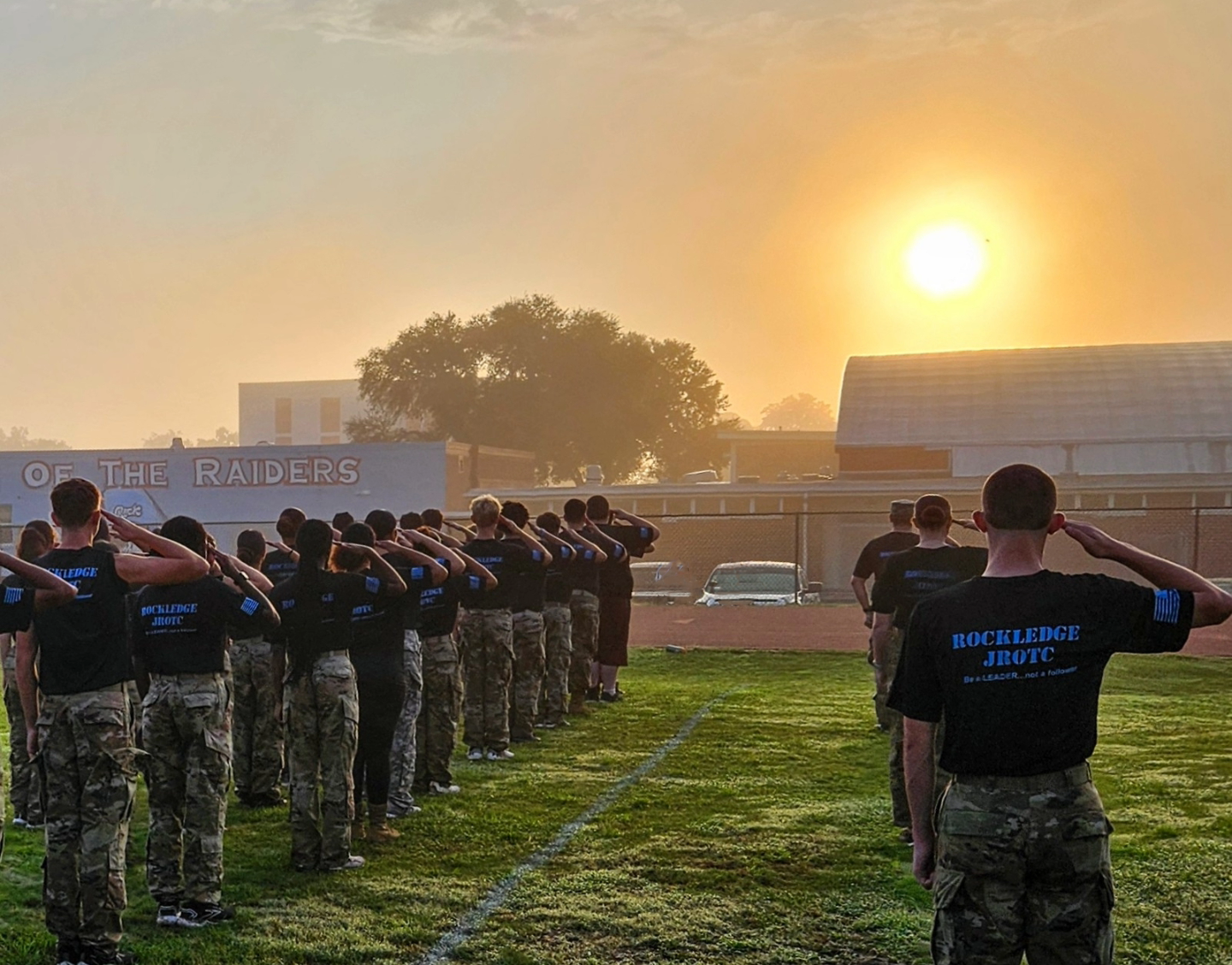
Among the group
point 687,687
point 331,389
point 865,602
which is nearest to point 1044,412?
point 687,687

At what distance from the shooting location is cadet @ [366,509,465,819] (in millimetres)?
9219

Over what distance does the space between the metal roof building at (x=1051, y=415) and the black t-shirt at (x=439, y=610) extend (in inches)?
1515

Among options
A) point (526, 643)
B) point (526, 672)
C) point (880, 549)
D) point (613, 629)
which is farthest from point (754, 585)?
point (880, 549)

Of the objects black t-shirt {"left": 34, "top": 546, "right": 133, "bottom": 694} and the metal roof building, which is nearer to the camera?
black t-shirt {"left": 34, "top": 546, "right": 133, "bottom": 694}

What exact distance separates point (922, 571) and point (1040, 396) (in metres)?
45.5

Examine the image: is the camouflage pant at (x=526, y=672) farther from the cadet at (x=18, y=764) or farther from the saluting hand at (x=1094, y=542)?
the saluting hand at (x=1094, y=542)

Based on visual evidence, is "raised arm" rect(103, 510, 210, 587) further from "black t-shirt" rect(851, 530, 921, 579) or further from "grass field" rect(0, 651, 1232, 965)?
"black t-shirt" rect(851, 530, 921, 579)

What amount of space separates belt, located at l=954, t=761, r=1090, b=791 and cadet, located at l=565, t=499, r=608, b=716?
10268 mm

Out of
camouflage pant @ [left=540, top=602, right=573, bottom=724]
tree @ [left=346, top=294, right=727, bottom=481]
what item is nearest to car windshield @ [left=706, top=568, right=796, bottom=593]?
camouflage pant @ [left=540, top=602, right=573, bottom=724]

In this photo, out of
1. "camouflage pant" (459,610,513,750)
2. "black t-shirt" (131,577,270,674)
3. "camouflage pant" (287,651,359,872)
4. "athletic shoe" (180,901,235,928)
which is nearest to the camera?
"athletic shoe" (180,901,235,928)

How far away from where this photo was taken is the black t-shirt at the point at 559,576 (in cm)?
1327

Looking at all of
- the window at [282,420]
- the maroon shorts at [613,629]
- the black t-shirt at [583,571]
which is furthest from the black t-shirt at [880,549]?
the window at [282,420]

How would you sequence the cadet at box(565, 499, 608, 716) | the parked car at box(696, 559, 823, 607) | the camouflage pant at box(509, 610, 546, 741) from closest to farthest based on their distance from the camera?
1. the camouflage pant at box(509, 610, 546, 741)
2. the cadet at box(565, 499, 608, 716)
3. the parked car at box(696, 559, 823, 607)

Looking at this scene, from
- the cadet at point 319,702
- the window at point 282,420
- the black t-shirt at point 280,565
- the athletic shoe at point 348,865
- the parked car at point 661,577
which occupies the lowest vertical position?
the parked car at point 661,577
